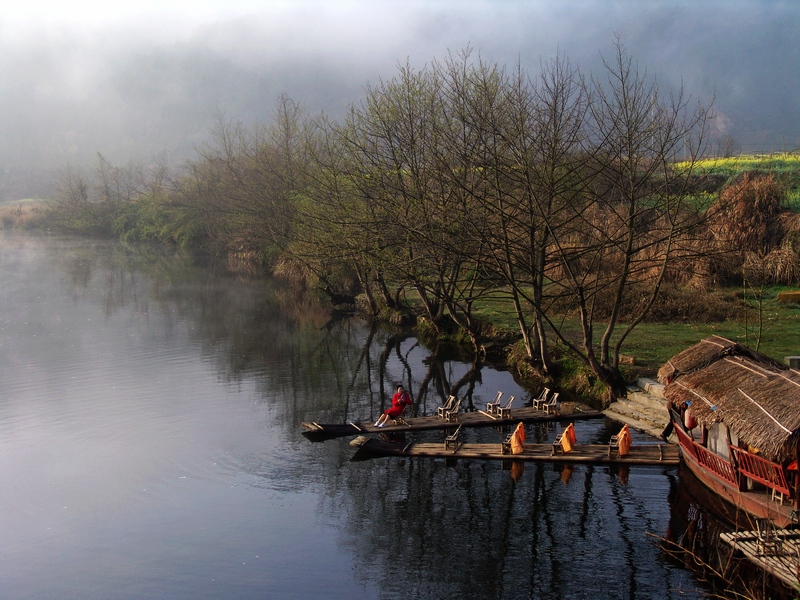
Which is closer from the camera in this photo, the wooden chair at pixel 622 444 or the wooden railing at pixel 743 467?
the wooden railing at pixel 743 467

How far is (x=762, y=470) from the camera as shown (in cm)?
1742

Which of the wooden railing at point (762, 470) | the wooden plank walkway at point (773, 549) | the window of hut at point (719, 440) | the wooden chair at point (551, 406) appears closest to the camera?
the wooden plank walkway at point (773, 549)

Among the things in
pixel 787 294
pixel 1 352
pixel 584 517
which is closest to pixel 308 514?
pixel 584 517

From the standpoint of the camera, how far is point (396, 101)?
126ft

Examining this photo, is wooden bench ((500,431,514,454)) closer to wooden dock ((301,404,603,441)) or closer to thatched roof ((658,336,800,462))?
wooden dock ((301,404,603,441))

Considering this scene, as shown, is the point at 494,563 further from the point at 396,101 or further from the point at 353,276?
the point at 353,276

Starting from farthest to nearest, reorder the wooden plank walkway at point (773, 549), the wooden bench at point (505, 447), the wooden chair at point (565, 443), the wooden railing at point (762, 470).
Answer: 1. the wooden bench at point (505, 447)
2. the wooden chair at point (565, 443)
3. the wooden railing at point (762, 470)
4. the wooden plank walkway at point (773, 549)

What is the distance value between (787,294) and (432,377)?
1889 centimetres

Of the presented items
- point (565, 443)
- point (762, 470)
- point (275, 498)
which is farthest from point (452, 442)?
point (762, 470)

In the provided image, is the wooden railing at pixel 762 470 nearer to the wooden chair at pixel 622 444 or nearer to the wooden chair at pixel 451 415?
the wooden chair at pixel 622 444

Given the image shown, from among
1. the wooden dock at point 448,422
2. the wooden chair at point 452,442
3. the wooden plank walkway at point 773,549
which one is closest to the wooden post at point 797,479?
the wooden plank walkway at point 773,549

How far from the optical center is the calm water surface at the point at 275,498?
666 inches

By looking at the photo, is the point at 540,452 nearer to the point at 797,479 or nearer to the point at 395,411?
the point at 395,411

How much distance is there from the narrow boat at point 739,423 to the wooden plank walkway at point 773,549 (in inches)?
18.1
